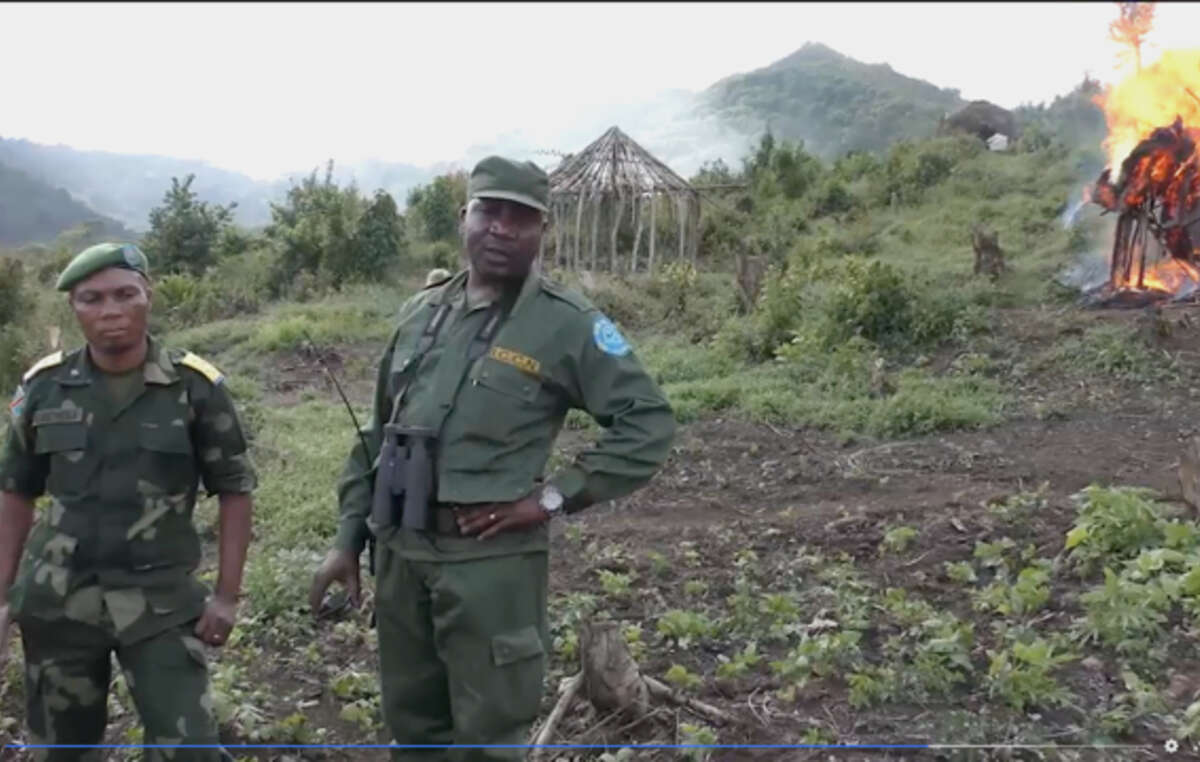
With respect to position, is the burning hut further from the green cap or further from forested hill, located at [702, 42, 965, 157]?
forested hill, located at [702, 42, 965, 157]

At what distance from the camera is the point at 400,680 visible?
2.78 m

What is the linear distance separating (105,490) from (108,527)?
0.09 meters

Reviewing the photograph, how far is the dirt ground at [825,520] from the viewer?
3682 mm

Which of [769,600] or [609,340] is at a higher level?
[609,340]

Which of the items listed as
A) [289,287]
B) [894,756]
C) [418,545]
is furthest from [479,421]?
[289,287]

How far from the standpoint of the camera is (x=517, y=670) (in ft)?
8.57

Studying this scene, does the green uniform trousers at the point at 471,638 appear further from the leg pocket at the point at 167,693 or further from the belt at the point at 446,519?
the leg pocket at the point at 167,693

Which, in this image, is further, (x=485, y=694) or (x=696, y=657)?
(x=696, y=657)

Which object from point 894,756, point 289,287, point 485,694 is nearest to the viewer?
point 485,694

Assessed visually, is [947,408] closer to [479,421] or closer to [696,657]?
[696,657]

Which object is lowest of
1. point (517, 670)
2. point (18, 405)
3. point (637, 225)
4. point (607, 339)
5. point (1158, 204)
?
point (517, 670)

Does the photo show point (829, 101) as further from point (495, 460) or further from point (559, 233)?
point (495, 460)

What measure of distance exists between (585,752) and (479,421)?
4.83 ft

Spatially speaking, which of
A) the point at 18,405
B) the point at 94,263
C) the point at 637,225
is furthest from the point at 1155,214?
the point at 18,405
